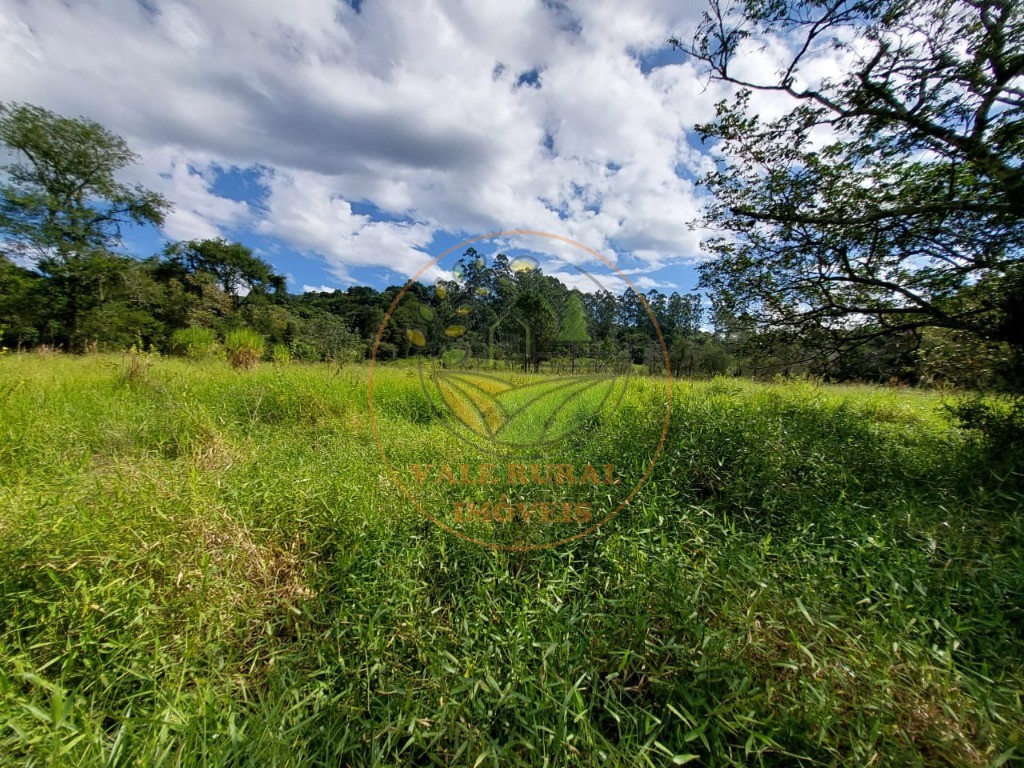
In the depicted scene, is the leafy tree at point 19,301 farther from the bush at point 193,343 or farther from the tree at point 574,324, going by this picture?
the tree at point 574,324

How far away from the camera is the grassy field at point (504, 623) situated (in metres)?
1.12

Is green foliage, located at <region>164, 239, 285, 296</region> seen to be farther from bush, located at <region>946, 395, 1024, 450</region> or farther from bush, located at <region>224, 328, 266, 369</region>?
bush, located at <region>946, 395, 1024, 450</region>

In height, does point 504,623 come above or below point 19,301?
below

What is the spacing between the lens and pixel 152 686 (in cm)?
133

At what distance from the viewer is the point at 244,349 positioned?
7.55 m

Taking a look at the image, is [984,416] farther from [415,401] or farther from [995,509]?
[415,401]

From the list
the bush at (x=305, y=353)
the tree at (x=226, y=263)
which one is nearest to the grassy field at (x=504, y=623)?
the bush at (x=305, y=353)

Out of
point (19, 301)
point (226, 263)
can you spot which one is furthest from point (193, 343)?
point (226, 263)

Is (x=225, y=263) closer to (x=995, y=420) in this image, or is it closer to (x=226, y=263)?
(x=226, y=263)

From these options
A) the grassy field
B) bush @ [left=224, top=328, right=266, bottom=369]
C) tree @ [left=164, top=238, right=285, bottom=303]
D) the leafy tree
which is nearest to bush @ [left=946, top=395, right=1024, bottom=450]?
the grassy field

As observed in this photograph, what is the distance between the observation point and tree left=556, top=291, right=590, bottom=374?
2225 millimetres

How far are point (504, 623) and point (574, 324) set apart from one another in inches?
68.8

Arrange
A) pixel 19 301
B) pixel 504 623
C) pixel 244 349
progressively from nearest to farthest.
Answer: pixel 504 623 < pixel 244 349 < pixel 19 301

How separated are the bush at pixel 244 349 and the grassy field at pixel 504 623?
5.07 meters
